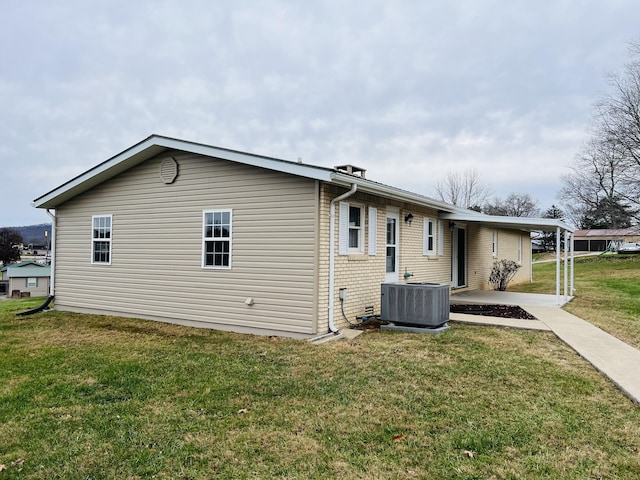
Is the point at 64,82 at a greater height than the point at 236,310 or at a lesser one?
greater

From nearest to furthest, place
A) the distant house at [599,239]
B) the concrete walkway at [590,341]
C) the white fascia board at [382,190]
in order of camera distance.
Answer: the concrete walkway at [590,341] < the white fascia board at [382,190] < the distant house at [599,239]

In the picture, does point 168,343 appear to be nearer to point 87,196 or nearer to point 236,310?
point 236,310

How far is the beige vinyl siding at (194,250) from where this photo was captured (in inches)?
310

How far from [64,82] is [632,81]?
99.6 feet

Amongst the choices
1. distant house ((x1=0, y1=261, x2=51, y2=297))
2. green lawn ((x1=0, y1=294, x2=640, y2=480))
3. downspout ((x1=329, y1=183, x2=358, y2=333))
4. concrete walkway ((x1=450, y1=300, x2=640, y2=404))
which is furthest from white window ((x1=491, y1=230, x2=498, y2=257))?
distant house ((x1=0, y1=261, x2=51, y2=297))

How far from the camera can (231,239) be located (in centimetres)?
860

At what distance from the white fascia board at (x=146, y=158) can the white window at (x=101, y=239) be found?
2.85ft

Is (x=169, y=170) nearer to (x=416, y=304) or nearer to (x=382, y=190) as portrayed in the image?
(x=382, y=190)

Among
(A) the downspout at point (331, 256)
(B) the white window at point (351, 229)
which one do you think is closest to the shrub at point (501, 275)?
(B) the white window at point (351, 229)

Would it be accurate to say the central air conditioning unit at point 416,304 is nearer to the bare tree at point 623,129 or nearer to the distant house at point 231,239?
the distant house at point 231,239

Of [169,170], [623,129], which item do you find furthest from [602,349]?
[623,129]

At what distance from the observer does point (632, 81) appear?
2733cm

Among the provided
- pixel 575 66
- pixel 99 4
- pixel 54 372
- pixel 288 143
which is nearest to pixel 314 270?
pixel 54 372

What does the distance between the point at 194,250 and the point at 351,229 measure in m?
3.20
